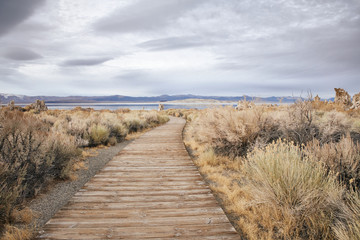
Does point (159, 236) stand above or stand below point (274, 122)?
below

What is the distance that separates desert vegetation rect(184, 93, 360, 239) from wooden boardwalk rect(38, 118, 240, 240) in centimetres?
57

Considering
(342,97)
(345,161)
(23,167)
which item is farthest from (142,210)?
(342,97)

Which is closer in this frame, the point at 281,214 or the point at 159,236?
the point at 159,236

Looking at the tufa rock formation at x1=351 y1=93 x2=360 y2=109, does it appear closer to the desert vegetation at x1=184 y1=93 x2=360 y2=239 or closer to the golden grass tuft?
the desert vegetation at x1=184 y1=93 x2=360 y2=239

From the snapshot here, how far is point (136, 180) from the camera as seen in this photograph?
15.7ft

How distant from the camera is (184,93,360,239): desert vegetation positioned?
288 centimetres

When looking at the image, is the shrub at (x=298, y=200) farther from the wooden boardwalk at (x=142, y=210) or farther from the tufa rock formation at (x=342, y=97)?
the tufa rock formation at (x=342, y=97)

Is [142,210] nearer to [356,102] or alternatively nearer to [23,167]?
[23,167]

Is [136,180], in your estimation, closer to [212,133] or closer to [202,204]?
[202,204]

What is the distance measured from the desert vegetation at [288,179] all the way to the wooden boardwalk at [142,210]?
22.5 inches

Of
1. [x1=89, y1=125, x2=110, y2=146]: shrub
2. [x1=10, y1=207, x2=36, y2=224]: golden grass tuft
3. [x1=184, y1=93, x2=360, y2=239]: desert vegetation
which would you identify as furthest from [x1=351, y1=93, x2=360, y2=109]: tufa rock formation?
[x1=10, y1=207, x2=36, y2=224]: golden grass tuft

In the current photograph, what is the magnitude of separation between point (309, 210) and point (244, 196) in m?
1.47

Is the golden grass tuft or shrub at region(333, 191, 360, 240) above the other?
shrub at region(333, 191, 360, 240)

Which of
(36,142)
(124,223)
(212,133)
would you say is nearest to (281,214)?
(124,223)
